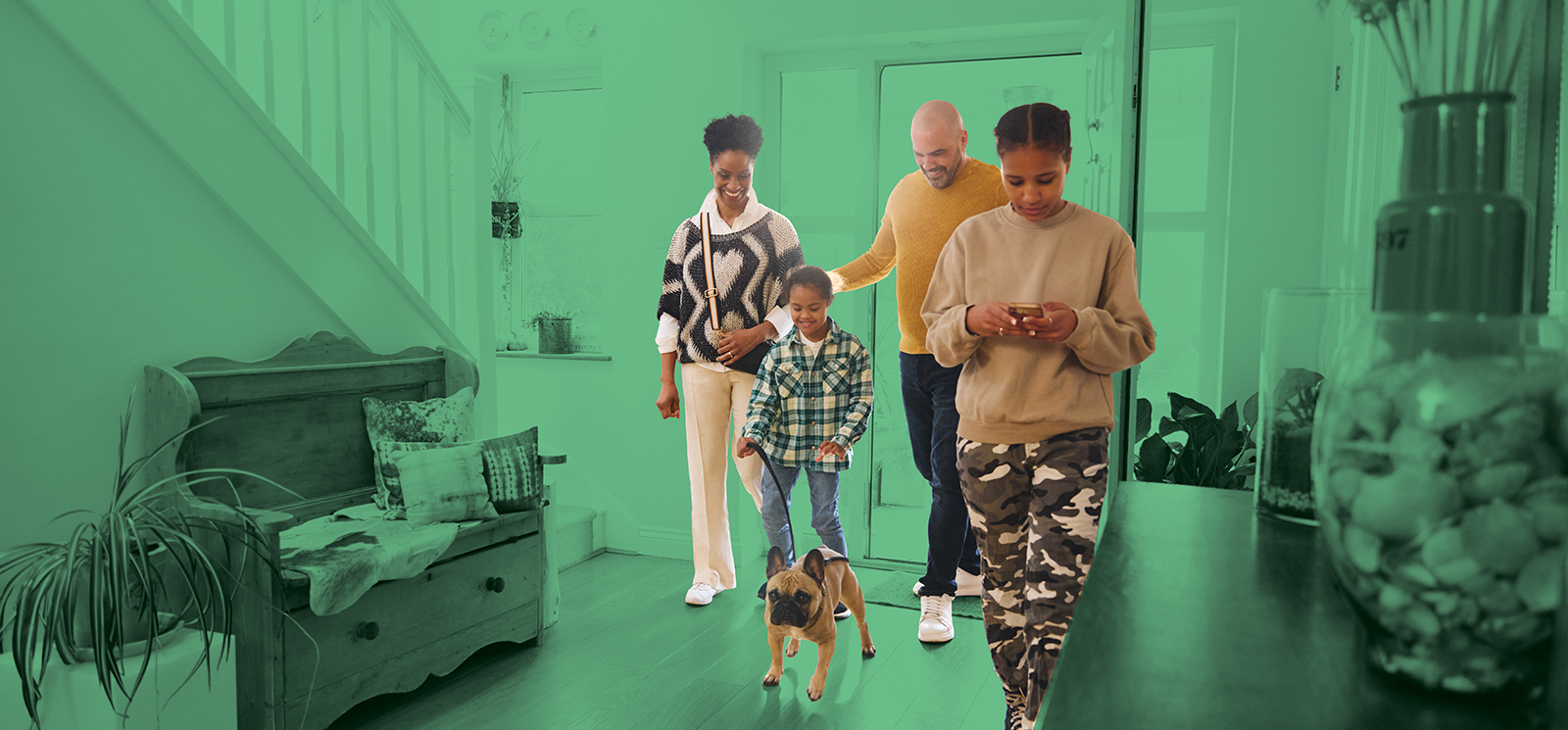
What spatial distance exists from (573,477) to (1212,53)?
285 cm

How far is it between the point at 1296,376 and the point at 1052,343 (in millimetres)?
1048

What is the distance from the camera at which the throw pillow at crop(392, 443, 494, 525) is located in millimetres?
2525

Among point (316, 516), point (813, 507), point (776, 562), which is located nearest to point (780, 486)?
point (813, 507)

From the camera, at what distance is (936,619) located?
286 cm

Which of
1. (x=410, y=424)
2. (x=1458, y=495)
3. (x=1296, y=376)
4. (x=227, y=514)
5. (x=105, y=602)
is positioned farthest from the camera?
(x=410, y=424)

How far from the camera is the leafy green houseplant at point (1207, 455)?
248 centimetres

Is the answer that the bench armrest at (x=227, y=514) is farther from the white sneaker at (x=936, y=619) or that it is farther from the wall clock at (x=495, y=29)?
the wall clock at (x=495, y=29)

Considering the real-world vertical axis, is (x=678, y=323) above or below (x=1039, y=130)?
below

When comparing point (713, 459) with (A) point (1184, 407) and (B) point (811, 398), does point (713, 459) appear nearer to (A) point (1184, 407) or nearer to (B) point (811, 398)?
(B) point (811, 398)

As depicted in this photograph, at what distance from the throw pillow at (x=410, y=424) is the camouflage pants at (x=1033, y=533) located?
1.68 metres

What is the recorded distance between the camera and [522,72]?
4.12m

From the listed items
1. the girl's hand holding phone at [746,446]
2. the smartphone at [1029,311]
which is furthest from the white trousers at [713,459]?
the smartphone at [1029,311]

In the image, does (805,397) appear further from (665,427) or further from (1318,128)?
(1318,128)

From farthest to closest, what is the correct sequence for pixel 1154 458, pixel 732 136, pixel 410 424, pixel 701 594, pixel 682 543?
pixel 682 543, pixel 701 594, pixel 732 136, pixel 410 424, pixel 1154 458
